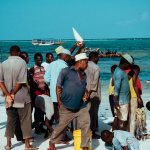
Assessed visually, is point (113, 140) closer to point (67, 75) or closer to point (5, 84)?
point (67, 75)

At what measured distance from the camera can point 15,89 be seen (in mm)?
6293

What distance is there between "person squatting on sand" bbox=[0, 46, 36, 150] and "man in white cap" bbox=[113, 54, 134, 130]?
57.9 inches

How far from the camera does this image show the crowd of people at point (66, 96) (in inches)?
239

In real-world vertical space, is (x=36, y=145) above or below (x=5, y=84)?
below

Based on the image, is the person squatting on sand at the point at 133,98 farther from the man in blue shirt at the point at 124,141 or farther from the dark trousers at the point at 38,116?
the dark trousers at the point at 38,116

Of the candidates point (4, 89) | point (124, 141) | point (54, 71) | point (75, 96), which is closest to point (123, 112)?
point (124, 141)

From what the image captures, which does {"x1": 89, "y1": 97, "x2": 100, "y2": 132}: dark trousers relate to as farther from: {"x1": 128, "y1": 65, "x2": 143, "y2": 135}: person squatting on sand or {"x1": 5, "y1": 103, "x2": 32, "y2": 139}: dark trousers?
{"x1": 5, "y1": 103, "x2": 32, "y2": 139}: dark trousers

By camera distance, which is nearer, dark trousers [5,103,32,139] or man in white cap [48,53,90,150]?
man in white cap [48,53,90,150]

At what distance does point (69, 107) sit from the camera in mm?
6133

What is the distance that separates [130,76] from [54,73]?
4.42ft

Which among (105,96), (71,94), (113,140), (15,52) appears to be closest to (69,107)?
(71,94)

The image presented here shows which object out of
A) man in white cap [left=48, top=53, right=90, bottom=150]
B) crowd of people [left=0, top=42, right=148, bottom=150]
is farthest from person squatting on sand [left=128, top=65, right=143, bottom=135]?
man in white cap [left=48, top=53, right=90, bottom=150]

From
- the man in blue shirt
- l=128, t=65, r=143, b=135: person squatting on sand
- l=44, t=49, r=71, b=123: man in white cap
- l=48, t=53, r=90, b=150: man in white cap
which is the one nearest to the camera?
the man in blue shirt

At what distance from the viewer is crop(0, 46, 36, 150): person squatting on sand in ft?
20.7
